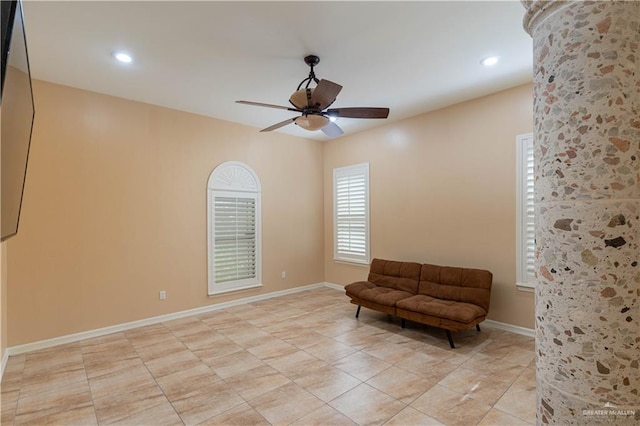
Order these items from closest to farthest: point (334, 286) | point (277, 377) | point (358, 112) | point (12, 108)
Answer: point (12, 108) < point (277, 377) < point (358, 112) < point (334, 286)

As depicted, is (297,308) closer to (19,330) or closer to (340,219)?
(340,219)

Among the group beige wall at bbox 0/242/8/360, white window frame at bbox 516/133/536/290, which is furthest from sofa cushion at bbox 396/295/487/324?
beige wall at bbox 0/242/8/360

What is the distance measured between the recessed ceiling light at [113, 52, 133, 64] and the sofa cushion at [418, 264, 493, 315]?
4.43m

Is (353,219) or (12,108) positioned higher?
(12,108)

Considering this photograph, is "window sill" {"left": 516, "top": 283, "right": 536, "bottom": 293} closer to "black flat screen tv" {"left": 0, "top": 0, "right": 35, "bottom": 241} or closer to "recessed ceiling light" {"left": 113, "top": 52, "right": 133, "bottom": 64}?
"black flat screen tv" {"left": 0, "top": 0, "right": 35, "bottom": 241}

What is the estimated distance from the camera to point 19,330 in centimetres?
350

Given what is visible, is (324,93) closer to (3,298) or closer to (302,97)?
(302,97)

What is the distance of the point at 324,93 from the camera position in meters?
2.76

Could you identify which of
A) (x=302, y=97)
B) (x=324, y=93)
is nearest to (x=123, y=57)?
(x=302, y=97)

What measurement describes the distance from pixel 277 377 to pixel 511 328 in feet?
9.97

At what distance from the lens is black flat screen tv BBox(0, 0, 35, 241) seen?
3.90 feet

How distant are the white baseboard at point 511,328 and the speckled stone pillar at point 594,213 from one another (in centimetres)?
367

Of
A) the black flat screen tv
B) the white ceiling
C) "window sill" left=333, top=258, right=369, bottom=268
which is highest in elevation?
the white ceiling

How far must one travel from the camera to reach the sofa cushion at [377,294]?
4.07 m
